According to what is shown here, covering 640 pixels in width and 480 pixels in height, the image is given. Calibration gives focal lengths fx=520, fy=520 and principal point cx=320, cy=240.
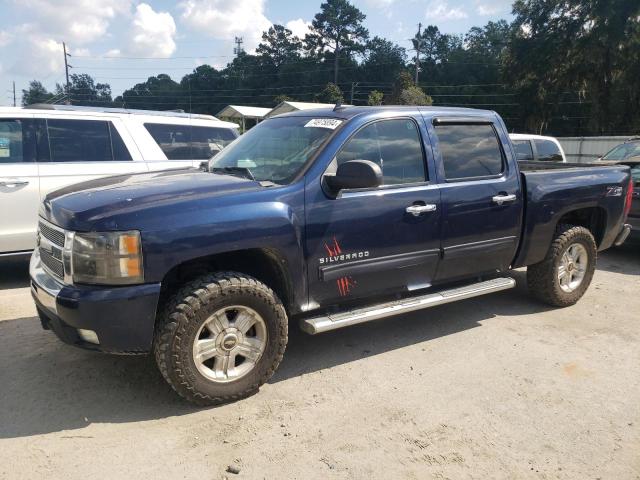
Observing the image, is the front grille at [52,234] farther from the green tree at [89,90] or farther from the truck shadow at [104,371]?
the green tree at [89,90]

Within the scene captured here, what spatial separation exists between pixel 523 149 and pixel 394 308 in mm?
8671

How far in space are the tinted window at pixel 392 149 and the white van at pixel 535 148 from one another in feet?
25.5

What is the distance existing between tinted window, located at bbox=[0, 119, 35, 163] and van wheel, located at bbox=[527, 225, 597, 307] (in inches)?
217

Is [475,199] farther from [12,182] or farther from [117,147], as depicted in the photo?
[12,182]

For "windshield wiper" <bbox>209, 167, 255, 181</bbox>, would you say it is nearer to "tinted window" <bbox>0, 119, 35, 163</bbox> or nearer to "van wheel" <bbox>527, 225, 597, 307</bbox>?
"tinted window" <bbox>0, 119, 35, 163</bbox>

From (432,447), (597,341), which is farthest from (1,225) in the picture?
(597,341)

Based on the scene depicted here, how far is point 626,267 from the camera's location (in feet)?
24.1

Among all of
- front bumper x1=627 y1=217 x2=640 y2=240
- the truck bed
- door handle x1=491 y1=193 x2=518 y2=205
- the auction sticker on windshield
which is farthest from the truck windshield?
front bumper x1=627 y1=217 x2=640 y2=240

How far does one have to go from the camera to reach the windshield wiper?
12.5ft

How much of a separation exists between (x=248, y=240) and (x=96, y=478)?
1.53m

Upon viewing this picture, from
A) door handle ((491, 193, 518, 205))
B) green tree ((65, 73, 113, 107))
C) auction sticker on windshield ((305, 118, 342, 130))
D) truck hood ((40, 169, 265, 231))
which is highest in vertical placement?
green tree ((65, 73, 113, 107))

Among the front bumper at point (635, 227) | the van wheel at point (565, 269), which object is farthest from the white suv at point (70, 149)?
the front bumper at point (635, 227)

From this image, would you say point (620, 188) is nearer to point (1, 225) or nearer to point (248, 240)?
point (248, 240)

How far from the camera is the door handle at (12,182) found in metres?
5.54
